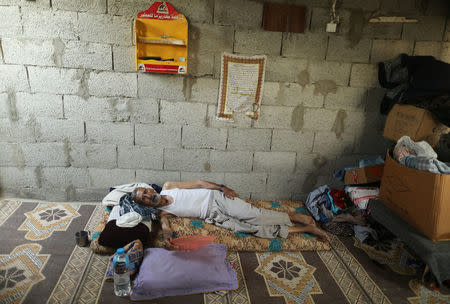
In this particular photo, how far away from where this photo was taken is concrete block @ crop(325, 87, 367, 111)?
3445 mm

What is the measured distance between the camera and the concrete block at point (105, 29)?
9.76ft

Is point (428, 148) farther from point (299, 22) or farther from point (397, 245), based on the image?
point (299, 22)

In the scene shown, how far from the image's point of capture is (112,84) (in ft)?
10.4

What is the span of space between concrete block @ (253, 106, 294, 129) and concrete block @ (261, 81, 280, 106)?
0.22 ft

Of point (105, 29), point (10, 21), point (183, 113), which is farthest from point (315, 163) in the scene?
point (10, 21)

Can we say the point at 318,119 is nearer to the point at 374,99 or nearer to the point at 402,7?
the point at 374,99

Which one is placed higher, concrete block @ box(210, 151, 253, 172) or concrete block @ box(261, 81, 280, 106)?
concrete block @ box(261, 81, 280, 106)

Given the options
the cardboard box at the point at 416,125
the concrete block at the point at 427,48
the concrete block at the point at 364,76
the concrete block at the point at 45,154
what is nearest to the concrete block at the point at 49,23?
the concrete block at the point at 45,154

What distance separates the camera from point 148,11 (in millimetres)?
2963

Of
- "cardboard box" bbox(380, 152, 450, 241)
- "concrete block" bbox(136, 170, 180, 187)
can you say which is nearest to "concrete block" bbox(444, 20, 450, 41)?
"cardboard box" bbox(380, 152, 450, 241)

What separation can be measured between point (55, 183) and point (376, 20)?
3.94m

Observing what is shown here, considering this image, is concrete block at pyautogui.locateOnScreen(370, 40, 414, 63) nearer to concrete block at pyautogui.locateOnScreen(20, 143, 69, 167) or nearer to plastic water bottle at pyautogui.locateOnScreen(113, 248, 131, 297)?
plastic water bottle at pyautogui.locateOnScreen(113, 248, 131, 297)

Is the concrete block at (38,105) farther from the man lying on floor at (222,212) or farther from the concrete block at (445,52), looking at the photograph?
the concrete block at (445,52)

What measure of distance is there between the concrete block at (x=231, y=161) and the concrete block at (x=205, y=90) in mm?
621
